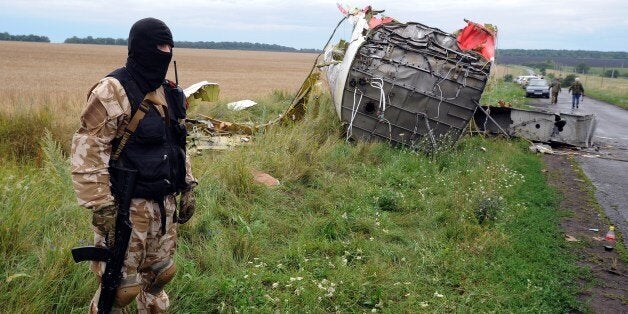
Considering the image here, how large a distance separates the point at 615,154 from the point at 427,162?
→ 5.93 metres

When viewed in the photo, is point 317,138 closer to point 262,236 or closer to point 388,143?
point 388,143

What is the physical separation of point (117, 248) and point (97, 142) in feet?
2.02

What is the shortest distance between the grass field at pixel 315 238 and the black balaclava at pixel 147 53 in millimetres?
1448

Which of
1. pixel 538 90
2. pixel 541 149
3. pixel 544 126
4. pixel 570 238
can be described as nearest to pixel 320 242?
pixel 570 238

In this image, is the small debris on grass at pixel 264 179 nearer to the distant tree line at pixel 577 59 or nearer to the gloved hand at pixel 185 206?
the gloved hand at pixel 185 206

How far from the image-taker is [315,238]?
5039 mm

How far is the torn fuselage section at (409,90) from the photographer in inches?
356

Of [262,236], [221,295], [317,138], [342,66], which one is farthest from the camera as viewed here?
[342,66]

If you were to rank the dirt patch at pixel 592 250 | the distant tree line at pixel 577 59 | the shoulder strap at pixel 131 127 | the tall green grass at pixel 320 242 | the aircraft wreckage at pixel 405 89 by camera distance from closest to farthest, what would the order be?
the shoulder strap at pixel 131 127 → the tall green grass at pixel 320 242 → the dirt patch at pixel 592 250 → the aircraft wreckage at pixel 405 89 → the distant tree line at pixel 577 59

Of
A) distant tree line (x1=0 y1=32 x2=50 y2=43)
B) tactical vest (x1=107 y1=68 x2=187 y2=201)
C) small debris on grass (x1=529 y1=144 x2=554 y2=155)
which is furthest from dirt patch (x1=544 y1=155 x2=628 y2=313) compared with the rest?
distant tree line (x1=0 y1=32 x2=50 y2=43)

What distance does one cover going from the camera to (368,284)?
13.6 feet

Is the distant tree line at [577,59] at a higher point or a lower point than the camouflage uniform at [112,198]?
higher

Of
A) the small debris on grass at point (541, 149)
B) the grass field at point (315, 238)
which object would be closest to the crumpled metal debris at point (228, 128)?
the grass field at point (315, 238)

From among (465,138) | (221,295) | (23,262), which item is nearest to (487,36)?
(465,138)
